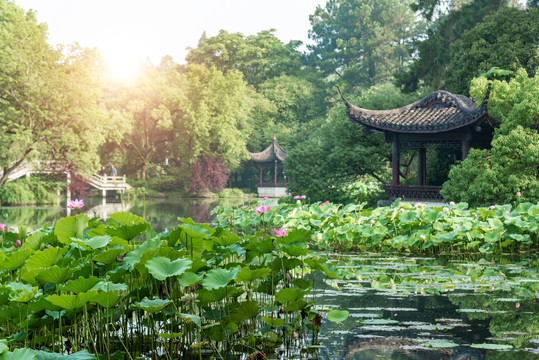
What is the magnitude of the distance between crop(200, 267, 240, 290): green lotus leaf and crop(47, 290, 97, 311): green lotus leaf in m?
0.49

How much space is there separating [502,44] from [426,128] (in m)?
3.20

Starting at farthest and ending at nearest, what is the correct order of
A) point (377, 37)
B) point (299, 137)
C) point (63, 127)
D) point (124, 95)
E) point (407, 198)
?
point (377, 37), point (299, 137), point (124, 95), point (63, 127), point (407, 198)

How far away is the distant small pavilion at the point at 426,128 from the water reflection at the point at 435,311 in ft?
25.5

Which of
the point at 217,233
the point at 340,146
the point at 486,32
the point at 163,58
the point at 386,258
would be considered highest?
the point at 163,58

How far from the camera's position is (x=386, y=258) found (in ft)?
22.5

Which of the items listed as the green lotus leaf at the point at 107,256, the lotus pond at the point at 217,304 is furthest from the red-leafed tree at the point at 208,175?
the green lotus leaf at the point at 107,256

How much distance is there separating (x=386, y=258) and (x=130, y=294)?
4264mm

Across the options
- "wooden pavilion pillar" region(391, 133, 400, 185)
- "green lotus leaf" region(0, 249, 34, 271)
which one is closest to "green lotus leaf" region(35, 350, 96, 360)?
"green lotus leaf" region(0, 249, 34, 271)

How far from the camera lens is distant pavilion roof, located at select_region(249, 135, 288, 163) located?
3444 cm

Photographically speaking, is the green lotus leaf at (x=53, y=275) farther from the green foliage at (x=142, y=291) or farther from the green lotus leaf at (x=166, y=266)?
the green lotus leaf at (x=166, y=266)

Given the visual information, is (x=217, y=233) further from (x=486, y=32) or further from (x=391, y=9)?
(x=391, y=9)

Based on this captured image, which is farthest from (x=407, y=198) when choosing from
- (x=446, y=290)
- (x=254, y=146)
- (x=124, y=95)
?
(x=254, y=146)

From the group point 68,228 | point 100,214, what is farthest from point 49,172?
point 68,228

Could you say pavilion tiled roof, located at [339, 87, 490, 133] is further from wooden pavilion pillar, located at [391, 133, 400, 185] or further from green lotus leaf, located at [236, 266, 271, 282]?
green lotus leaf, located at [236, 266, 271, 282]
